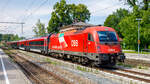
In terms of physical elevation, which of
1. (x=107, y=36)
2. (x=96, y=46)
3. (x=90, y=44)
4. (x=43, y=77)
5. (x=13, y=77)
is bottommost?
(x=43, y=77)

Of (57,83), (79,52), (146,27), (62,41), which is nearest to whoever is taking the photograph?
(57,83)

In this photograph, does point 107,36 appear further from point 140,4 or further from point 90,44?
point 140,4

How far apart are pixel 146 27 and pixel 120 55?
26.1m

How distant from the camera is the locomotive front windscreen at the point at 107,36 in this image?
42.0ft

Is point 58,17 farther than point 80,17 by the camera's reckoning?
No

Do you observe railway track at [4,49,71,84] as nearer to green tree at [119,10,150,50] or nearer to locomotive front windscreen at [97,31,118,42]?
locomotive front windscreen at [97,31,118,42]

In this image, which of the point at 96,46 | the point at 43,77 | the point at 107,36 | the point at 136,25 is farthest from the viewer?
the point at 136,25

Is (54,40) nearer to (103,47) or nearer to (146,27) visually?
(103,47)

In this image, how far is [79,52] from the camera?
1487 cm

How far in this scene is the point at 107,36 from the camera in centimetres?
1300

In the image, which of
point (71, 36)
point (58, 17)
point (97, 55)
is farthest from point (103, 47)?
point (58, 17)

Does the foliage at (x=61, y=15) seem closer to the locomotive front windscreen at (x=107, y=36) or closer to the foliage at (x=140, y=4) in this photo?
the foliage at (x=140, y=4)

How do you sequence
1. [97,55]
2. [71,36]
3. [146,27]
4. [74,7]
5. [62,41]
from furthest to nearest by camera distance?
[74,7], [146,27], [62,41], [71,36], [97,55]

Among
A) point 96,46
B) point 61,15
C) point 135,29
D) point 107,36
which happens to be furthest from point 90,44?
point 61,15
